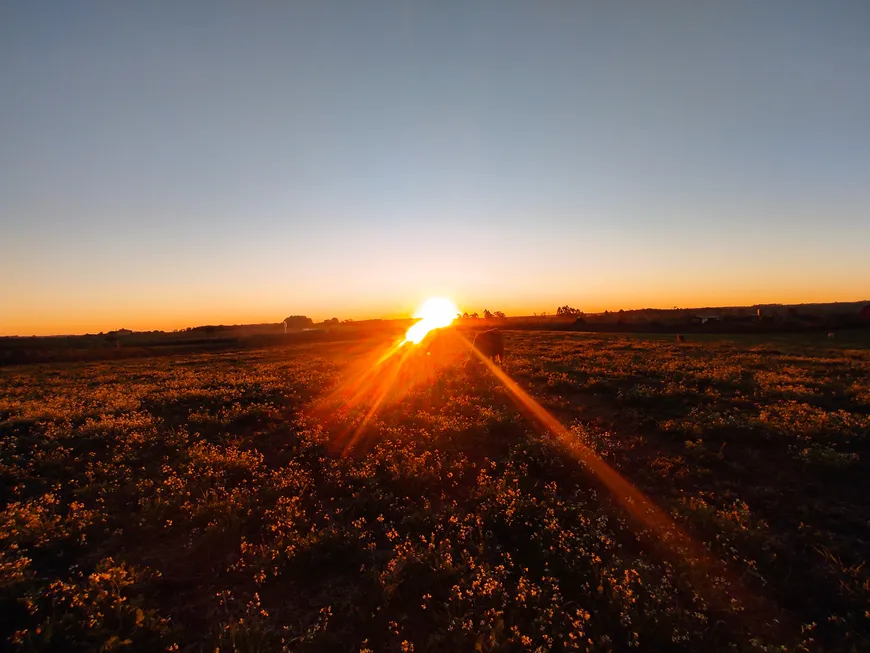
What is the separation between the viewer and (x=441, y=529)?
827 centimetres

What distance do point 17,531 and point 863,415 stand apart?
21.4 meters

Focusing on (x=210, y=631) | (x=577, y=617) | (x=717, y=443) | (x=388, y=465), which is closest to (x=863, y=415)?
(x=717, y=443)

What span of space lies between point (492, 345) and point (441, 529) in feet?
75.7

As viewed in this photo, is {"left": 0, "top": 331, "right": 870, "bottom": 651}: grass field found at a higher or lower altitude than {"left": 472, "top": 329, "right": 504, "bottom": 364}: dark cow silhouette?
lower

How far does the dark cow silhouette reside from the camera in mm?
30703

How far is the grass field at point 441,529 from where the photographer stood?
5918 millimetres

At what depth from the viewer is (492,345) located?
30.9m

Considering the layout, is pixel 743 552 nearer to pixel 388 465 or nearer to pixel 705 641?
pixel 705 641

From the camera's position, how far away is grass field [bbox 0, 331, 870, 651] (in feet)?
19.4

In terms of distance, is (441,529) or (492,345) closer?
(441,529)

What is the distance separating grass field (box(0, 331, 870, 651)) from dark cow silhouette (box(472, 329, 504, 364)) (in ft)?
46.6

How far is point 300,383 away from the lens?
2311cm

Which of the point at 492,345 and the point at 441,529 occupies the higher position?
the point at 492,345

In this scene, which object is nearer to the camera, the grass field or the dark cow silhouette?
the grass field
